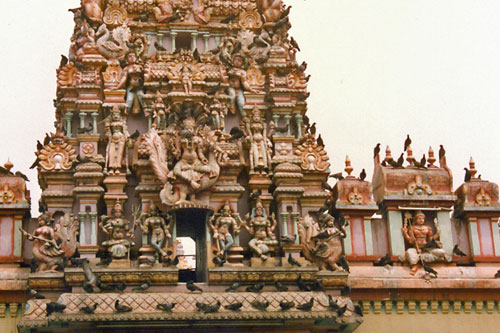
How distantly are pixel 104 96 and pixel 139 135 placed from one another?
1.52 meters

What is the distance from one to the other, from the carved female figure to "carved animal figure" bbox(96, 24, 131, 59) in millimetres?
5219

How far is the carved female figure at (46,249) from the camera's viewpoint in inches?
955

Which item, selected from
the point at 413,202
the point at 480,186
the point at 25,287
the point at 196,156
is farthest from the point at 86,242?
the point at 480,186

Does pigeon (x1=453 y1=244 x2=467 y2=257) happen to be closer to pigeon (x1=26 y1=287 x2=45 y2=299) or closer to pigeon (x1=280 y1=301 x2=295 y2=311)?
pigeon (x1=280 y1=301 x2=295 y2=311)

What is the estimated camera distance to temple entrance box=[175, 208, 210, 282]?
24938mm

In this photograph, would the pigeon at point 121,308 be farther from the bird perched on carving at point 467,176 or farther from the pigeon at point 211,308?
the bird perched on carving at point 467,176

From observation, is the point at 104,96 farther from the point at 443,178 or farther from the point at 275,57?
the point at 443,178

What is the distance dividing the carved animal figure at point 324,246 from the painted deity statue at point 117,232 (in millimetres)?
4347

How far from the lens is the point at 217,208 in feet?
83.1

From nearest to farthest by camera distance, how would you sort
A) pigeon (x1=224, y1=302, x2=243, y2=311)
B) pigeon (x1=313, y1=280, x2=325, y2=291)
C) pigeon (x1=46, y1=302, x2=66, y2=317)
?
pigeon (x1=46, y1=302, x2=66, y2=317), pigeon (x1=224, y1=302, x2=243, y2=311), pigeon (x1=313, y1=280, x2=325, y2=291)

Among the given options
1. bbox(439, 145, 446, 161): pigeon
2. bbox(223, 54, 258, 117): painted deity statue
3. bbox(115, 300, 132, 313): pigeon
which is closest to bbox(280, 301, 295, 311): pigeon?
bbox(115, 300, 132, 313): pigeon

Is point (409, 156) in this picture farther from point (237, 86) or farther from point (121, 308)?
point (121, 308)

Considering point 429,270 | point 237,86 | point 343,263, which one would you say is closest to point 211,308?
point 343,263

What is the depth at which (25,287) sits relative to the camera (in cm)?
2430
